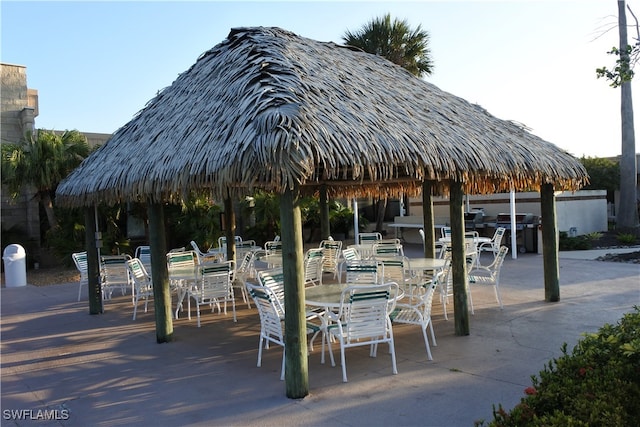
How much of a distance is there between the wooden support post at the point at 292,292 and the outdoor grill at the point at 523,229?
11.8m

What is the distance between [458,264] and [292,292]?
2.93 m

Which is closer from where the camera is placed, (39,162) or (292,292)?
(292,292)

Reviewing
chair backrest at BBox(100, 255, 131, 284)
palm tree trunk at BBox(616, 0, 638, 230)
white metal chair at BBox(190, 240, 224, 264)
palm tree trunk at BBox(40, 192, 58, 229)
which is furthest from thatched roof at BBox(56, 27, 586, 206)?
palm tree trunk at BBox(616, 0, 638, 230)

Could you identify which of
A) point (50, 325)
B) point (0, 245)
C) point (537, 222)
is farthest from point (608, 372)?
point (0, 245)

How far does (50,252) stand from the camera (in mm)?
16141

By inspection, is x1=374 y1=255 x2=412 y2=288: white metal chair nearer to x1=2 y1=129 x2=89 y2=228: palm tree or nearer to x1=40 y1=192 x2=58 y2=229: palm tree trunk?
x1=2 y1=129 x2=89 y2=228: palm tree

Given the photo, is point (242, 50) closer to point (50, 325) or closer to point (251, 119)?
point (251, 119)

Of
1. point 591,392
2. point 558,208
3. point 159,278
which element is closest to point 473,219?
point 558,208

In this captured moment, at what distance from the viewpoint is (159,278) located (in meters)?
6.91

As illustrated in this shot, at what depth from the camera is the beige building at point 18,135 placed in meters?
15.8

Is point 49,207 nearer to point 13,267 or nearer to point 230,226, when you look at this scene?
point 13,267

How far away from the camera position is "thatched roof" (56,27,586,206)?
4.78 m

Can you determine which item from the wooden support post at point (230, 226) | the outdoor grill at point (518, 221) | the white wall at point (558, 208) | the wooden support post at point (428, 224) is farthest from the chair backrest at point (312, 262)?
the white wall at point (558, 208)

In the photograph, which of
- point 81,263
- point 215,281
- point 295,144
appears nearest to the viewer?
point 295,144
